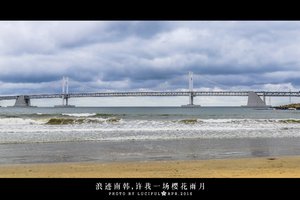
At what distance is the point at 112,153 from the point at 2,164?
8.42 feet

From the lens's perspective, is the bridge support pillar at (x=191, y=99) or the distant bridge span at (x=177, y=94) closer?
the distant bridge span at (x=177, y=94)

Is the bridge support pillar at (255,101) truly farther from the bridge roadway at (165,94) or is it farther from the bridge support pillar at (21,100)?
the bridge support pillar at (21,100)

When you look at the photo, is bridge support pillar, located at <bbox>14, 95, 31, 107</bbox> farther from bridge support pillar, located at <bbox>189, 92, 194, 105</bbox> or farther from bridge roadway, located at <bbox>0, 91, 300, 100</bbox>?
bridge support pillar, located at <bbox>189, 92, 194, 105</bbox>

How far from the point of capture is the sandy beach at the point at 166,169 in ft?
19.4

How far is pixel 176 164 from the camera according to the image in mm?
7094

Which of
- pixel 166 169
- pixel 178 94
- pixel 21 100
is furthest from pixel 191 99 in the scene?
pixel 166 169

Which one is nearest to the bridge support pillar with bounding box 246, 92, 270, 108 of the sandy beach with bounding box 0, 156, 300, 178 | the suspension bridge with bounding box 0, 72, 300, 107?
the suspension bridge with bounding box 0, 72, 300, 107

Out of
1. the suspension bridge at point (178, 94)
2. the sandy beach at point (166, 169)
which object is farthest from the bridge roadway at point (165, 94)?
the sandy beach at point (166, 169)

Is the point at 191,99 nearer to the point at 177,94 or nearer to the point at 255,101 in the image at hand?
the point at 177,94

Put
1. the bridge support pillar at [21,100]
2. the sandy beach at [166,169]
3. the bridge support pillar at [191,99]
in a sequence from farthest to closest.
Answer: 1. the bridge support pillar at [191,99]
2. the bridge support pillar at [21,100]
3. the sandy beach at [166,169]

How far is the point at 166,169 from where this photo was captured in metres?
6.45
